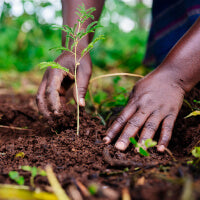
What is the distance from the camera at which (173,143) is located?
1741mm

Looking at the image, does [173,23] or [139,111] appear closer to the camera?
[139,111]

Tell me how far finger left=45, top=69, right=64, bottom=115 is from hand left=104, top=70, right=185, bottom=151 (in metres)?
0.46

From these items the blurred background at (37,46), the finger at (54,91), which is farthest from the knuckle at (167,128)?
the blurred background at (37,46)

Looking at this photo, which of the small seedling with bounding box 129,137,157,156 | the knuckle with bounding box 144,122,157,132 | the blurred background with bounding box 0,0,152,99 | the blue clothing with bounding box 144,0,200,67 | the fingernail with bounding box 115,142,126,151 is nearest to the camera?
the small seedling with bounding box 129,137,157,156

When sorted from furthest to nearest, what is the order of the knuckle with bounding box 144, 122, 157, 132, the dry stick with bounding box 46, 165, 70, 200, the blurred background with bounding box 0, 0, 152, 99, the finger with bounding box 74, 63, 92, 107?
the blurred background with bounding box 0, 0, 152, 99, the finger with bounding box 74, 63, 92, 107, the knuckle with bounding box 144, 122, 157, 132, the dry stick with bounding box 46, 165, 70, 200

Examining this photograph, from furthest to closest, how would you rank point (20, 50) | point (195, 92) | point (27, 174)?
point (20, 50)
point (195, 92)
point (27, 174)

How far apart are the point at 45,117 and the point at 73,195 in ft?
3.14

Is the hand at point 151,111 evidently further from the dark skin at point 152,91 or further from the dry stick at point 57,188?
the dry stick at point 57,188

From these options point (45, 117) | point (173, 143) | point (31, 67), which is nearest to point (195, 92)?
point (173, 143)

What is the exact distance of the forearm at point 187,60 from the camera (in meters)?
1.72

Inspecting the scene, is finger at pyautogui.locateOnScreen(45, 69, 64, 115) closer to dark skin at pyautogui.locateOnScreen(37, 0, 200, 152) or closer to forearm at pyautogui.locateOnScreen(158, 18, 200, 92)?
dark skin at pyautogui.locateOnScreen(37, 0, 200, 152)

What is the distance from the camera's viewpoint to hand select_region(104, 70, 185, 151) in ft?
5.10

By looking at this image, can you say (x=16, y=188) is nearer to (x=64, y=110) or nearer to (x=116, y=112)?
(x=64, y=110)

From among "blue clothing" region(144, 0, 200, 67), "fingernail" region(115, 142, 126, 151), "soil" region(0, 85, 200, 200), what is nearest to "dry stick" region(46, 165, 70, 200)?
"soil" region(0, 85, 200, 200)
